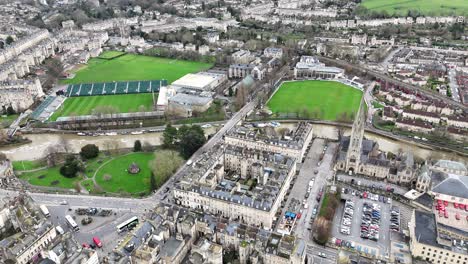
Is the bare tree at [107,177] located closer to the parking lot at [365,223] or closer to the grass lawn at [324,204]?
the grass lawn at [324,204]

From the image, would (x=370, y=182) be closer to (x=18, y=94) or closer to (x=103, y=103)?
(x=103, y=103)

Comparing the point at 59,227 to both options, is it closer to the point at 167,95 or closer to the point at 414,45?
the point at 167,95

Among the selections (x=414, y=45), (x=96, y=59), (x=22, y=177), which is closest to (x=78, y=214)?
(x=22, y=177)

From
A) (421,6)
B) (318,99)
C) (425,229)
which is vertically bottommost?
(425,229)

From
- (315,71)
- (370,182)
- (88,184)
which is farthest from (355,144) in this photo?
(315,71)

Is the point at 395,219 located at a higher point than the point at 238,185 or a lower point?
lower

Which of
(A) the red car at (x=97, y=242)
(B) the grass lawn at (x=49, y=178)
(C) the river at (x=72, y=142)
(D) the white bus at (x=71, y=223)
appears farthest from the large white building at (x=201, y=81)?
(A) the red car at (x=97, y=242)

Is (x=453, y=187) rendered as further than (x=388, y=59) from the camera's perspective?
No
